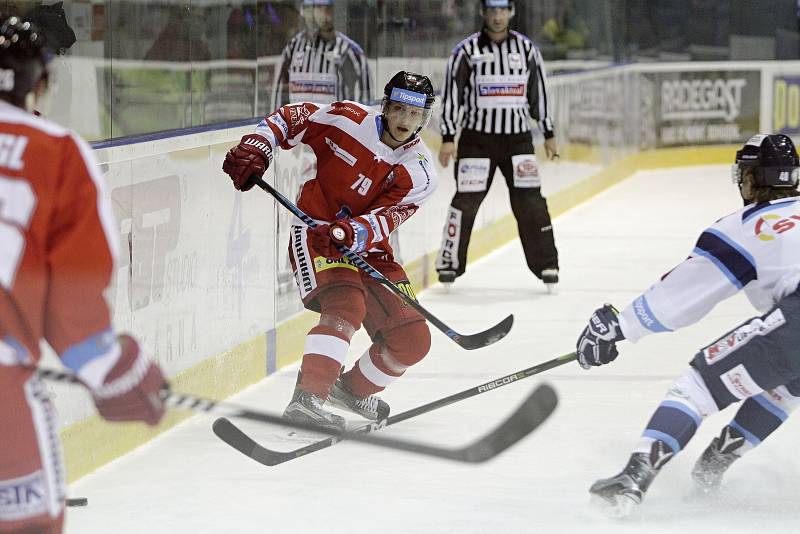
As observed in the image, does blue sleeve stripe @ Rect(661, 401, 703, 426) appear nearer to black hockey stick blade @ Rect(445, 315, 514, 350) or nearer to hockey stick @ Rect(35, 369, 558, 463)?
hockey stick @ Rect(35, 369, 558, 463)

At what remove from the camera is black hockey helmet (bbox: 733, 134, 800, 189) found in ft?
8.79

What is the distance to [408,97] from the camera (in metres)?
3.34

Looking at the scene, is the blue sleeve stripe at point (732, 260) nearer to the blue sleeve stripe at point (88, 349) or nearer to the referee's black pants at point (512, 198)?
the blue sleeve stripe at point (88, 349)

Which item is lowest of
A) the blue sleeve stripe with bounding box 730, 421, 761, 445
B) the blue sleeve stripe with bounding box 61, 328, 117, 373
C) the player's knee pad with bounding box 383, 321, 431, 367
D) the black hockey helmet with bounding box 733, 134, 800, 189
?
the blue sleeve stripe with bounding box 730, 421, 761, 445

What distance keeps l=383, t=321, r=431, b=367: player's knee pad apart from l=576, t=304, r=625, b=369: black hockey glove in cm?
76

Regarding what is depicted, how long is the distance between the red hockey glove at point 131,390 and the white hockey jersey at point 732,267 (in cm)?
130

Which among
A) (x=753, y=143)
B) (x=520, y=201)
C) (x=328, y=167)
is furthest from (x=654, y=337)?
(x=753, y=143)

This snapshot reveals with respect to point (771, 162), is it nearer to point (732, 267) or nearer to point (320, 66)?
point (732, 267)

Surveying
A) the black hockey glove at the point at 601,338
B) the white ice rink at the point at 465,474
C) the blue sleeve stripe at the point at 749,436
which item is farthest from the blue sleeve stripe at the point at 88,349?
the blue sleeve stripe at the point at 749,436

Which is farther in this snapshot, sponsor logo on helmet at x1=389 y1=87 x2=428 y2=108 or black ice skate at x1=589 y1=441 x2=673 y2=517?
sponsor logo on helmet at x1=389 y1=87 x2=428 y2=108

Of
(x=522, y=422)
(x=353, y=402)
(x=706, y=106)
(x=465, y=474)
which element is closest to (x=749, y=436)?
(x=465, y=474)

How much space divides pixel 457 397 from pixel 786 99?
8.53 m

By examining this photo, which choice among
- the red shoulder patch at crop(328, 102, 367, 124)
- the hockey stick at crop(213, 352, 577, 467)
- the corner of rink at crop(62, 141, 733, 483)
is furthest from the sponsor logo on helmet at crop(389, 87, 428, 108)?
the corner of rink at crop(62, 141, 733, 483)

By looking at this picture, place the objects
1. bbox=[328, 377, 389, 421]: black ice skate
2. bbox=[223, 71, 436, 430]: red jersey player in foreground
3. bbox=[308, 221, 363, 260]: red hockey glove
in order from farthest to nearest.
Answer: bbox=[328, 377, 389, 421]: black ice skate → bbox=[223, 71, 436, 430]: red jersey player in foreground → bbox=[308, 221, 363, 260]: red hockey glove
